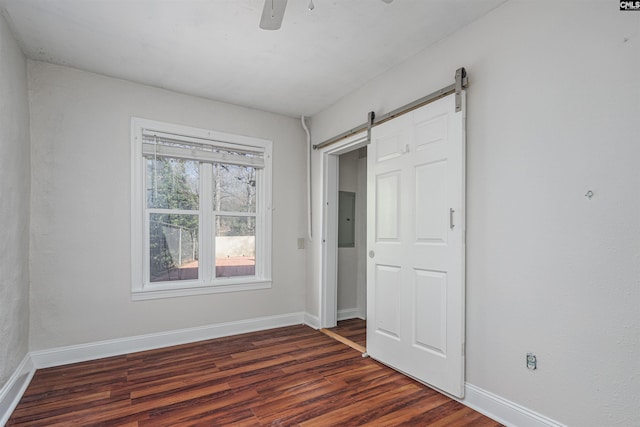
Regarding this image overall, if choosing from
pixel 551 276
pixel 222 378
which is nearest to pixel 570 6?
pixel 551 276

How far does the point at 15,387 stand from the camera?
232 cm

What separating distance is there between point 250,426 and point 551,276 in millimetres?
1974

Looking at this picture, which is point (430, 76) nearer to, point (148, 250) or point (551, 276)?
point (551, 276)

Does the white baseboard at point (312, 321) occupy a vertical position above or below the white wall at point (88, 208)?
below

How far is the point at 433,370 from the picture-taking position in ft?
8.21

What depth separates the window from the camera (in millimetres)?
3369

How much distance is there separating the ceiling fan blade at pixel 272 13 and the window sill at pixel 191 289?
2693 millimetres

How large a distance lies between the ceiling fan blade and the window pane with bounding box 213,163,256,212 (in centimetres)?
216

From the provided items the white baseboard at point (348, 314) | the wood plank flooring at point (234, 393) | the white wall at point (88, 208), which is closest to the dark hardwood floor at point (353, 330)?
the white baseboard at point (348, 314)

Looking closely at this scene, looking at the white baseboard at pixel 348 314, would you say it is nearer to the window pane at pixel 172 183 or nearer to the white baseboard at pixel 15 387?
the window pane at pixel 172 183

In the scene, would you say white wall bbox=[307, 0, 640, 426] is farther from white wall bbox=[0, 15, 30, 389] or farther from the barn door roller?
white wall bbox=[0, 15, 30, 389]

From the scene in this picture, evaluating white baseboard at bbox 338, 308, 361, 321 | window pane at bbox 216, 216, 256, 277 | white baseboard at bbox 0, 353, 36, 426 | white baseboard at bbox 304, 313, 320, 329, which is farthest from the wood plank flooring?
white baseboard at bbox 338, 308, 361, 321

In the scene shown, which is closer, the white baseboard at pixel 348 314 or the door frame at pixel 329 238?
the door frame at pixel 329 238

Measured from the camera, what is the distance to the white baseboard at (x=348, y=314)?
14.7 feet
